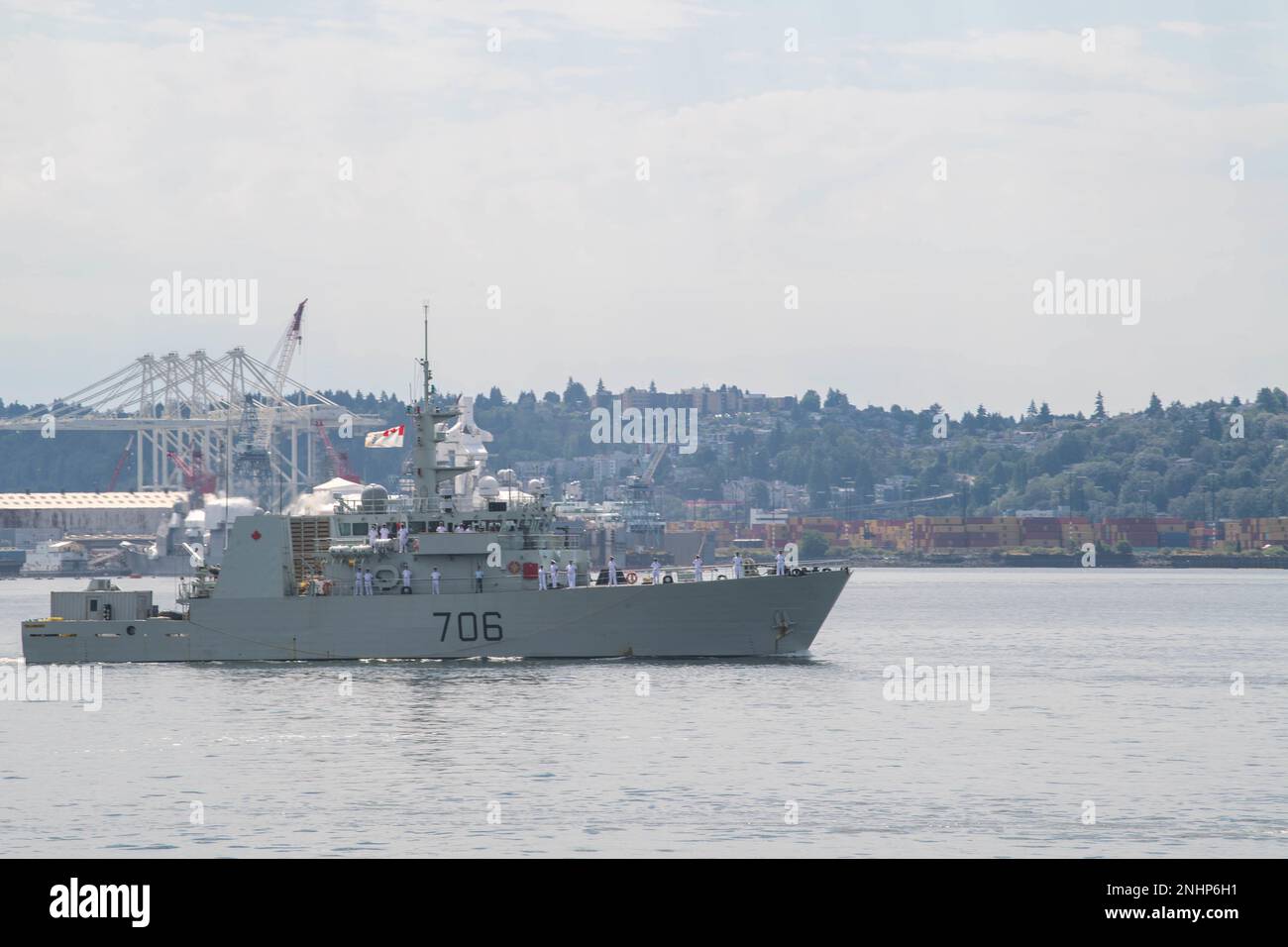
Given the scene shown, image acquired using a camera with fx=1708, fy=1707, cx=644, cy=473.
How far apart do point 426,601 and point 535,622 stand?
10.4 feet

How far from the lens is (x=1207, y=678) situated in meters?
50.3

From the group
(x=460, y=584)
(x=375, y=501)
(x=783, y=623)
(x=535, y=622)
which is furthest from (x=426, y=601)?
(x=783, y=623)

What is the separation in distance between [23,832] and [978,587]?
132013 millimetres

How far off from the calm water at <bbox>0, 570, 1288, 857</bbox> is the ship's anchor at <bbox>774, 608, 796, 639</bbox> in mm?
917

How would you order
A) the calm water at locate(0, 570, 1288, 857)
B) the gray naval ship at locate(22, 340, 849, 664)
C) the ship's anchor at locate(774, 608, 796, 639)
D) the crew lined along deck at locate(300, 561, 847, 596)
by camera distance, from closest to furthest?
1. the calm water at locate(0, 570, 1288, 857)
2. the gray naval ship at locate(22, 340, 849, 664)
3. the crew lined along deck at locate(300, 561, 847, 596)
4. the ship's anchor at locate(774, 608, 796, 639)

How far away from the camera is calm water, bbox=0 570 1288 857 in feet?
80.3

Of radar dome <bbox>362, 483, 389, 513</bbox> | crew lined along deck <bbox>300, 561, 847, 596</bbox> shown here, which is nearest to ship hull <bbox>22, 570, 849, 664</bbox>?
crew lined along deck <bbox>300, 561, 847, 596</bbox>

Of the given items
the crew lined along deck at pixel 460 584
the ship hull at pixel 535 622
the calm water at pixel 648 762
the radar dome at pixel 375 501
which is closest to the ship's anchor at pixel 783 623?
the ship hull at pixel 535 622

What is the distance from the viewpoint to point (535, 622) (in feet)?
158

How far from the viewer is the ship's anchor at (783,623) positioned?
1937 inches

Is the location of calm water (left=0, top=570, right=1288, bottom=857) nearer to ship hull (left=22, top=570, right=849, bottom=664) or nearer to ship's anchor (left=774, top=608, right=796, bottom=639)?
ship hull (left=22, top=570, right=849, bottom=664)

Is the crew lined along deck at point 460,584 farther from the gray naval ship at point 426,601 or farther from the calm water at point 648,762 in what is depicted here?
the calm water at point 648,762

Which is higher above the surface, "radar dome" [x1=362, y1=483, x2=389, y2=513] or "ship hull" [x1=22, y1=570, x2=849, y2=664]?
"radar dome" [x1=362, y1=483, x2=389, y2=513]

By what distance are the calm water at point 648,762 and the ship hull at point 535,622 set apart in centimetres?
60
